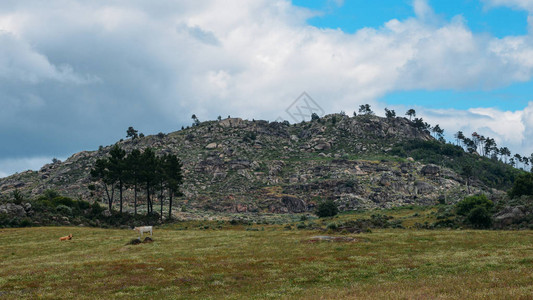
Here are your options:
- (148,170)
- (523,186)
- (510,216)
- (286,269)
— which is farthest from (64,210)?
(523,186)

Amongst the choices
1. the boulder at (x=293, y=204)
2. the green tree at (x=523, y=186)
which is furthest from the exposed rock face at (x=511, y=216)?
the boulder at (x=293, y=204)

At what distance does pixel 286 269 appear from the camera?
2944 centimetres

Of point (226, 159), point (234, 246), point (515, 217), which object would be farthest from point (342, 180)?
point (234, 246)

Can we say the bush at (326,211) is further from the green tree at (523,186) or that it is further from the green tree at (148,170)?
the green tree at (148,170)

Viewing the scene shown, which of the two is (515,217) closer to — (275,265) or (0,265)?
(275,265)

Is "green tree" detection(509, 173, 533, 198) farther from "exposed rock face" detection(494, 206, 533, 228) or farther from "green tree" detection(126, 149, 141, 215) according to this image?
"green tree" detection(126, 149, 141, 215)

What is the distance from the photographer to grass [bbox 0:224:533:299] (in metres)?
21.0

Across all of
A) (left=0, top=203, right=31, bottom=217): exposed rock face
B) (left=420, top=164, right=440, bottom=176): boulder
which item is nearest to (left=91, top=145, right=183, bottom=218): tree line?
(left=0, top=203, right=31, bottom=217): exposed rock face

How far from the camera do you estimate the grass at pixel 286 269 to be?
826 inches

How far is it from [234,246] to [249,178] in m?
136

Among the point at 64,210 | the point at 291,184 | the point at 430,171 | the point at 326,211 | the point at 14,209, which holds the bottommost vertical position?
the point at 326,211

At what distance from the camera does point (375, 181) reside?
16525 centimetres

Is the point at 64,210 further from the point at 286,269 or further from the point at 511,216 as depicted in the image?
the point at 511,216

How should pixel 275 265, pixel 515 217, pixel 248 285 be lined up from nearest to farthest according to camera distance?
pixel 248 285
pixel 275 265
pixel 515 217
